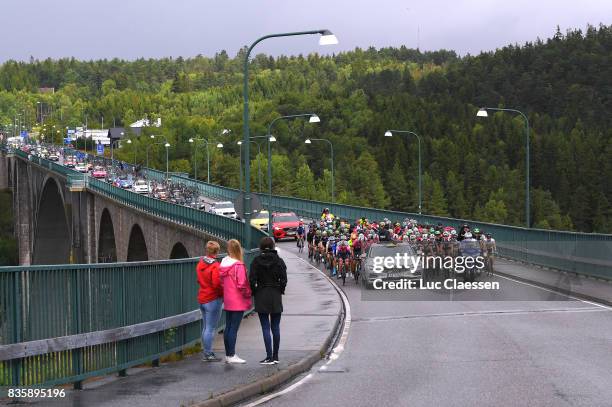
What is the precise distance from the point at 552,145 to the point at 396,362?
167149mm

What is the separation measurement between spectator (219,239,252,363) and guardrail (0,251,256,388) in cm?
102

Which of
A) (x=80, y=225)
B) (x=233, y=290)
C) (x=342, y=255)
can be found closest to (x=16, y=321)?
(x=233, y=290)

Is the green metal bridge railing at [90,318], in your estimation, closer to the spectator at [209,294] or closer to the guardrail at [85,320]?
the guardrail at [85,320]

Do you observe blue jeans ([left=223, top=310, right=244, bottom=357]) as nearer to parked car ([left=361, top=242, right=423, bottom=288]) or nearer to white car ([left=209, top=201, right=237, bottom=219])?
parked car ([left=361, top=242, right=423, bottom=288])

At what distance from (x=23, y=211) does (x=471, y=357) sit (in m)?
128

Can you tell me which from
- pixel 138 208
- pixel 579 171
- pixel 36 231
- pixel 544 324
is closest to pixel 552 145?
pixel 579 171

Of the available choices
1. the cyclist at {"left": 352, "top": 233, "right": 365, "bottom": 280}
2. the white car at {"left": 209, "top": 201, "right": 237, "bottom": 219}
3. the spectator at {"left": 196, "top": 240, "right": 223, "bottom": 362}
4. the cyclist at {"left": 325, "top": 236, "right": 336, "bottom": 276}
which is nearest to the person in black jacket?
the spectator at {"left": 196, "top": 240, "right": 223, "bottom": 362}

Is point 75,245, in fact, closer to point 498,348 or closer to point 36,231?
point 36,231

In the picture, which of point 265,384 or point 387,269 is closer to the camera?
point 265,384

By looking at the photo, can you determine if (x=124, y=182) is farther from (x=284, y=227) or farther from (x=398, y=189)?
(x=398, y=189)

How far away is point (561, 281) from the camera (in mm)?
29875

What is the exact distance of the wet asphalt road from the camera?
11.6 metres

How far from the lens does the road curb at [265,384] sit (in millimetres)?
10771

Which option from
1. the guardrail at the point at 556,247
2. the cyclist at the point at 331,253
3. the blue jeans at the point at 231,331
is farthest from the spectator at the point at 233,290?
the cyclist at the point at 331,253
